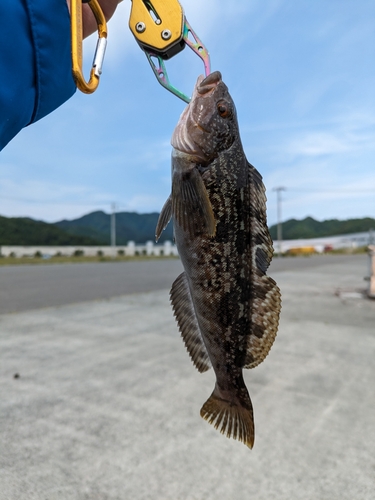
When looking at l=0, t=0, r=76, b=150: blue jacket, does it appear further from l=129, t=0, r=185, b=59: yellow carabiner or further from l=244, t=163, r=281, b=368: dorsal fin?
l=244, t=163, r=281, b=368: dorsal fin

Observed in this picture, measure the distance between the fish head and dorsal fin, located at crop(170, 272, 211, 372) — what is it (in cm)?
40

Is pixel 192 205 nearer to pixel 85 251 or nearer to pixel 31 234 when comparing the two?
pixel 85 251

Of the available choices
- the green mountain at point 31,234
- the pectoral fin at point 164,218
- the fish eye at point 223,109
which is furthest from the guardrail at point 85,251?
the pectoral fin at point 164,218

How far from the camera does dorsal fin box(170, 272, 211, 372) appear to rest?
52.3 inches

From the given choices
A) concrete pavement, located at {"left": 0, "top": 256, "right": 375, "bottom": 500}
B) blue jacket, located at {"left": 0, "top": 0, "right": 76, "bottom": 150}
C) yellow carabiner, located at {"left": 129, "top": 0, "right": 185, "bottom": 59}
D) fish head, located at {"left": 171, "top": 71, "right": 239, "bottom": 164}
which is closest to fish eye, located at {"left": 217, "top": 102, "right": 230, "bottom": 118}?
fish head, located at {"left": 171, "top": 71, "right": 239, "bottom": 164}

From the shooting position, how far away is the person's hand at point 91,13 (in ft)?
4.86

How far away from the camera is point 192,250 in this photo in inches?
48.1

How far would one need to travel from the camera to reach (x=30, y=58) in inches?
47.2

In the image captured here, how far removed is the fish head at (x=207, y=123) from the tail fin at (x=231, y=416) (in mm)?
742

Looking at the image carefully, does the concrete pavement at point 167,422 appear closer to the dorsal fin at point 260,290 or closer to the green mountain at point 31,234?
the dorsal fin at point 260,290

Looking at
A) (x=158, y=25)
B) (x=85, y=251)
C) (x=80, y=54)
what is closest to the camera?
(x=80, y=54)

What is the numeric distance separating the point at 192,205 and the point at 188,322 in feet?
1.32

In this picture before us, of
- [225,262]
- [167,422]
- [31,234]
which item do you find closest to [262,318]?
[225,262]

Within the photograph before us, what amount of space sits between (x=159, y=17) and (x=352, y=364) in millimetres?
5296
